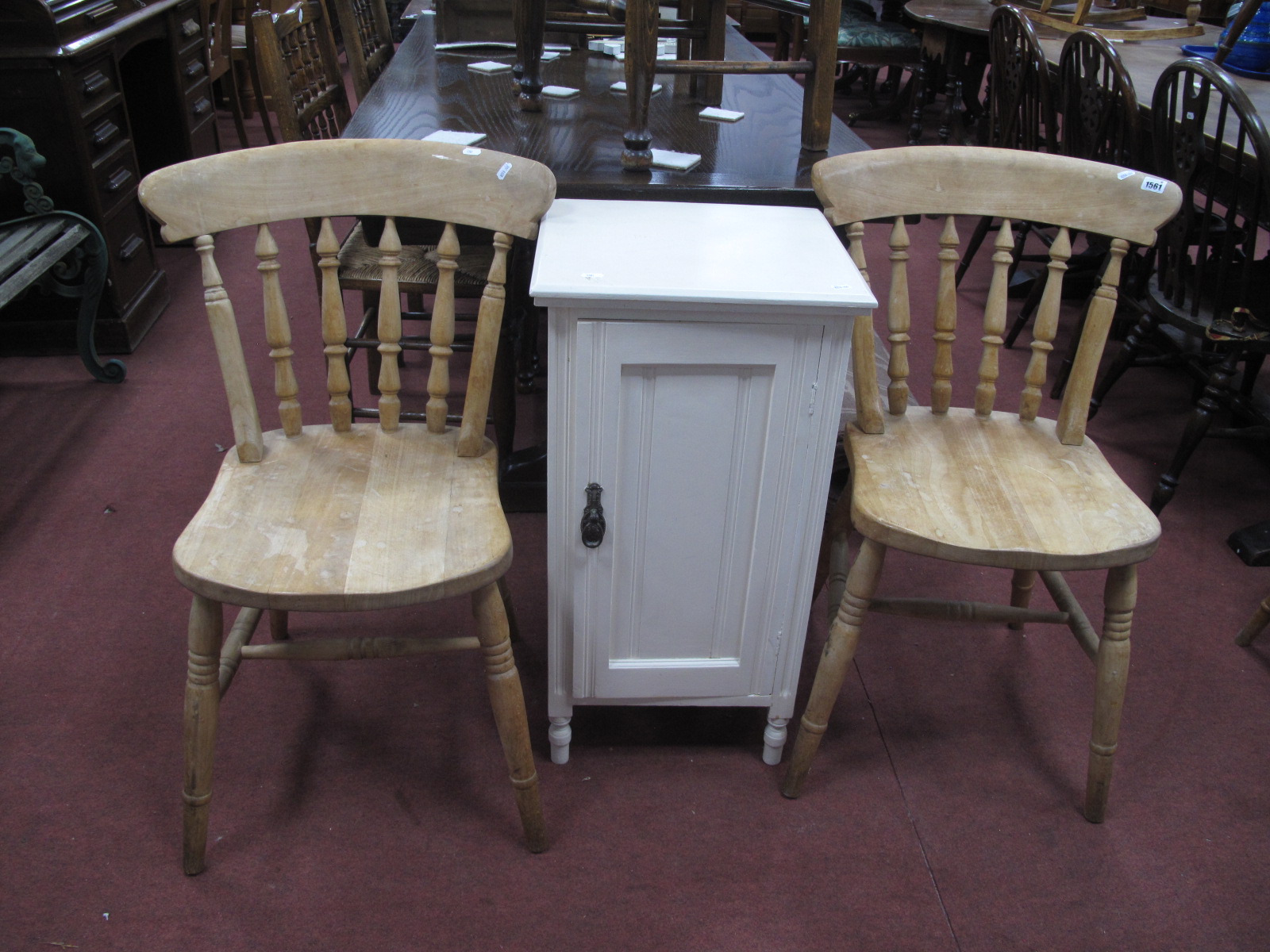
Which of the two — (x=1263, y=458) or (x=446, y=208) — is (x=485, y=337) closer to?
(x=446, y=208)

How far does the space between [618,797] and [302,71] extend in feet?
5.70

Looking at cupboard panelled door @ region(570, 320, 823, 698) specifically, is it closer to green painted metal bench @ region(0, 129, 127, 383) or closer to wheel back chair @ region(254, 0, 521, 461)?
wheel back chair @ region(254, 0, 521, 461)

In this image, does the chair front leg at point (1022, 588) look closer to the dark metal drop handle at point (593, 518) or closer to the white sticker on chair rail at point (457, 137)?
the dark metal drop handle at point (593, 518)

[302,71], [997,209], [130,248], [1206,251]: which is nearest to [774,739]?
[997,209]

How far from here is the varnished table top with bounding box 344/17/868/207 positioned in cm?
155

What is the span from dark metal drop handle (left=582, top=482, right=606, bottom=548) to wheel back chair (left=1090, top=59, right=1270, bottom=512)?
1.43 m

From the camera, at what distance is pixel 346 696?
167 cm

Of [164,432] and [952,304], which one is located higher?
[952,304]

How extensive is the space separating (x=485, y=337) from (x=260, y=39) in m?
1.03

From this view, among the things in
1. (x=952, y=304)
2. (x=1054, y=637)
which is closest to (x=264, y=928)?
(x=952, y=304)

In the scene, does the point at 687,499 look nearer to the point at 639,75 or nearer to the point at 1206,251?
the point at 639,75

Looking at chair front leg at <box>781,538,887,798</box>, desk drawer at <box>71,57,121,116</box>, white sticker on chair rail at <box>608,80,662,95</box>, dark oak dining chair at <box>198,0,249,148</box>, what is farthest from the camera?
dark oak dining chair at <box>198,0,249,148</box>

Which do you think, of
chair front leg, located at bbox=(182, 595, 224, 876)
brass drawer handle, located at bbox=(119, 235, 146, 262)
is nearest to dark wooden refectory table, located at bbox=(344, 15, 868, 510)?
chair front leg, located at bbox=(182, 595, 224, 876)

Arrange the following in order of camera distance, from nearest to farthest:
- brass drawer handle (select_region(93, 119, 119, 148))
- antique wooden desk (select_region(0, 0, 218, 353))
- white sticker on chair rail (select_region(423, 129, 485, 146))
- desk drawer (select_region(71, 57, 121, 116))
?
white sticker on chair rail (select_region(423, 129, 485, 146)) < antique wooden desk (select_region(0, 0, 218, 353)) < desk drawer (select_region(71, 57, 121, 116)) < brass drawer handle (select_region(93, 119, 119, 148))
